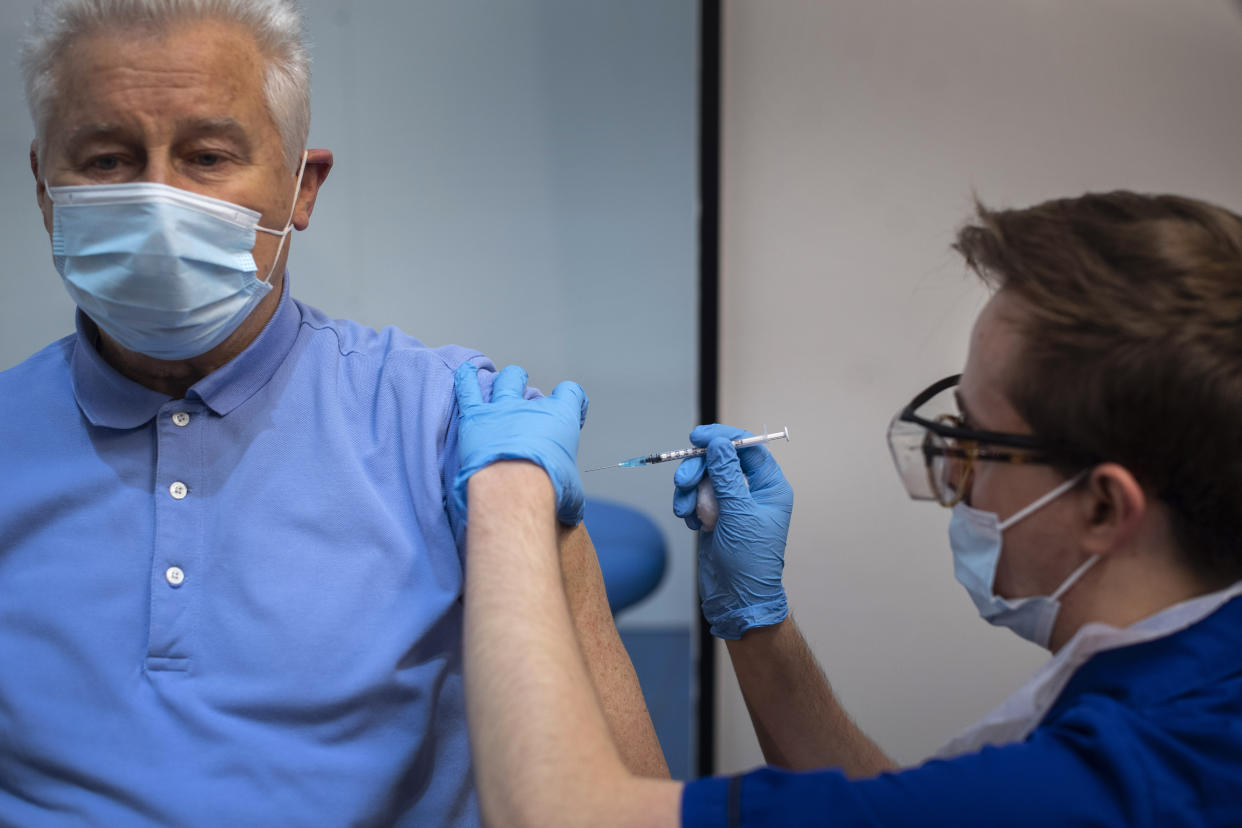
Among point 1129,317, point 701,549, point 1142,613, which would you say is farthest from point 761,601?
point 1129,317

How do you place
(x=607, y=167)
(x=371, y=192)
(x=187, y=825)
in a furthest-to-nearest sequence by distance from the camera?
(x=607, y=167), (x=371, y=192), (x=187, y=825)

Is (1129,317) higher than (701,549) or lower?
higher

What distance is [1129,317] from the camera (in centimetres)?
91

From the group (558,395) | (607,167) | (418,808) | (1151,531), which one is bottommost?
(418,808)

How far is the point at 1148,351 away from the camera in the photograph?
2.95 ft

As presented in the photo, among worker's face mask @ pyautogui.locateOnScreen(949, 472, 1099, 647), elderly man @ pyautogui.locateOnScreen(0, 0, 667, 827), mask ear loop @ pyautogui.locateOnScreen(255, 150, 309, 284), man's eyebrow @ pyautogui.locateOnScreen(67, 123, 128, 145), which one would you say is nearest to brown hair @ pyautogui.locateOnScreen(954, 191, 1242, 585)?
worker's face mask @ pyautogui.locateOnScreen(949, 472, 1099, 647)

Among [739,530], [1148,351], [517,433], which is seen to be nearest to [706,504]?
[739,530]

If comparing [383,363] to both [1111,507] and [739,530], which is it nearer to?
[739,530]

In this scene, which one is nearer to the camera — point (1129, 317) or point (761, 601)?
point (1129, 317)

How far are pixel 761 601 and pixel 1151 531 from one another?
590mm

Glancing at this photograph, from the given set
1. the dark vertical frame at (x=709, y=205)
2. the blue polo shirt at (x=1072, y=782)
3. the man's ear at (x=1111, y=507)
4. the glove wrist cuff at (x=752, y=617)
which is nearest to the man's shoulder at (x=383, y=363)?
the glove wrist cuff at (x=752, y=617)

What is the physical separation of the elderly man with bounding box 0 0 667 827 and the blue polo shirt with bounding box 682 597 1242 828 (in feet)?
1.35

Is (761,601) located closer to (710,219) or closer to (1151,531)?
(1151,531)

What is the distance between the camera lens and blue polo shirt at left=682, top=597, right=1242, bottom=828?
820mm
